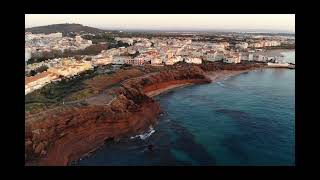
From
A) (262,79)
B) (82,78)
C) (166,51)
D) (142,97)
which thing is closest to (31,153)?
(82,78)

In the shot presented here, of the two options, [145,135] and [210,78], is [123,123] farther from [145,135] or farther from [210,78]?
[210,78]

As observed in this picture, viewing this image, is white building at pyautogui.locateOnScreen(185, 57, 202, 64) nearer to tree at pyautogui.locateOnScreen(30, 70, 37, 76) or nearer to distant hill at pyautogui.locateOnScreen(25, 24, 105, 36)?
distant hill at pyautogui.locateOnScreen(25, 24, 105, 36)

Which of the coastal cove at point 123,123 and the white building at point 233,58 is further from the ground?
the white building at point 233,58

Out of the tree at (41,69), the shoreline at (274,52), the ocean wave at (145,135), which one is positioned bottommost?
the ocean wave at (145,135)

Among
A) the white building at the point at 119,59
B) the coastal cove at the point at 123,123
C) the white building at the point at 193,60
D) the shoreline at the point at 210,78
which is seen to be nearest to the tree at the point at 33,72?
the coastal cove at the point at 123,123

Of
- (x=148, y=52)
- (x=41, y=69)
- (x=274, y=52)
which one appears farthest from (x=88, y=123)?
(x=274, y=52)

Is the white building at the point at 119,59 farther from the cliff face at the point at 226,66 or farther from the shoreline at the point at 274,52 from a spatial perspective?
the shoreline at the point at 274,52
